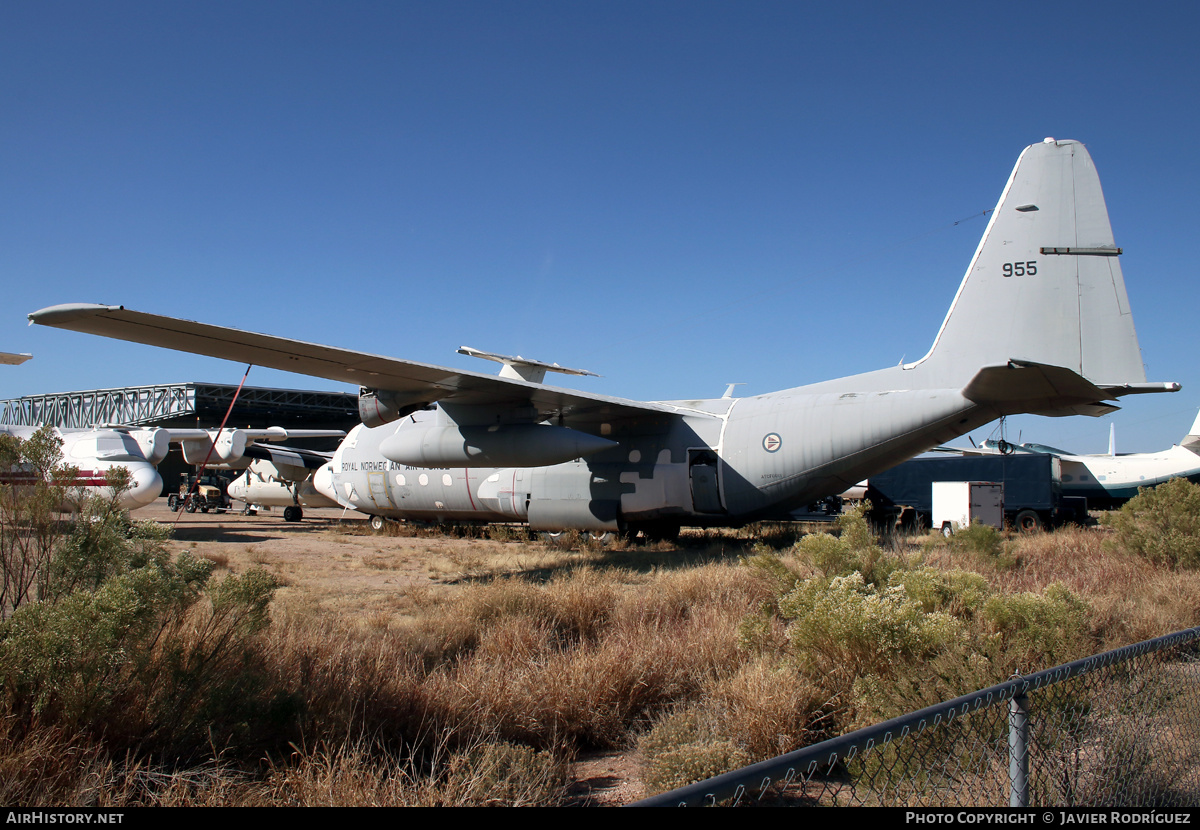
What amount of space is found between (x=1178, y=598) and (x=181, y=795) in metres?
9.94

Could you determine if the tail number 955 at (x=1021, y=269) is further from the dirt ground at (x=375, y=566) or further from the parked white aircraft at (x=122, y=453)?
the parked white aircraft at (x=122, y=453)

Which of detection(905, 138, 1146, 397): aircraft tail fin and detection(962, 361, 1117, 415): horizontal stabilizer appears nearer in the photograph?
detection(962, 361, 1117, 415): horizontal stabilizer

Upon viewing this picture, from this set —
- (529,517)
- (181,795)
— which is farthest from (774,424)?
(181,795)

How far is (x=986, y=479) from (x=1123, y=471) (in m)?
12.1

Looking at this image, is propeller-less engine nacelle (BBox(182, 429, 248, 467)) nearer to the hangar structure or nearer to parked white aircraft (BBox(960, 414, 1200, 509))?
the hangar structure

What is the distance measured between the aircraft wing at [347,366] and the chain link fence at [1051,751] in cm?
975

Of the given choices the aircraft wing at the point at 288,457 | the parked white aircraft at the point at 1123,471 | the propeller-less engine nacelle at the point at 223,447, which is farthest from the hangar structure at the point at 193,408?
the parked white aircraft at the point at 1123,471

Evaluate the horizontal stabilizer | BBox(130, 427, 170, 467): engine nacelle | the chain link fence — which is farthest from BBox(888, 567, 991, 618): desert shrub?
BBox(130, 427, 170, 467): engine nacelle

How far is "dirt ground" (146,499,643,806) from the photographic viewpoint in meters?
4.65

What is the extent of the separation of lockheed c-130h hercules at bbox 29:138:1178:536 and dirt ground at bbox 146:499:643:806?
191cm

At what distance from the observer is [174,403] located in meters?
49.6

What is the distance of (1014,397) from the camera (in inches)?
460

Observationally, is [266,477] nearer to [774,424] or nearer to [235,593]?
[774,424]

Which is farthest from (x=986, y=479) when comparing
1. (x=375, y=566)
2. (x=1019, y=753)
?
(x=1019, y=753)
